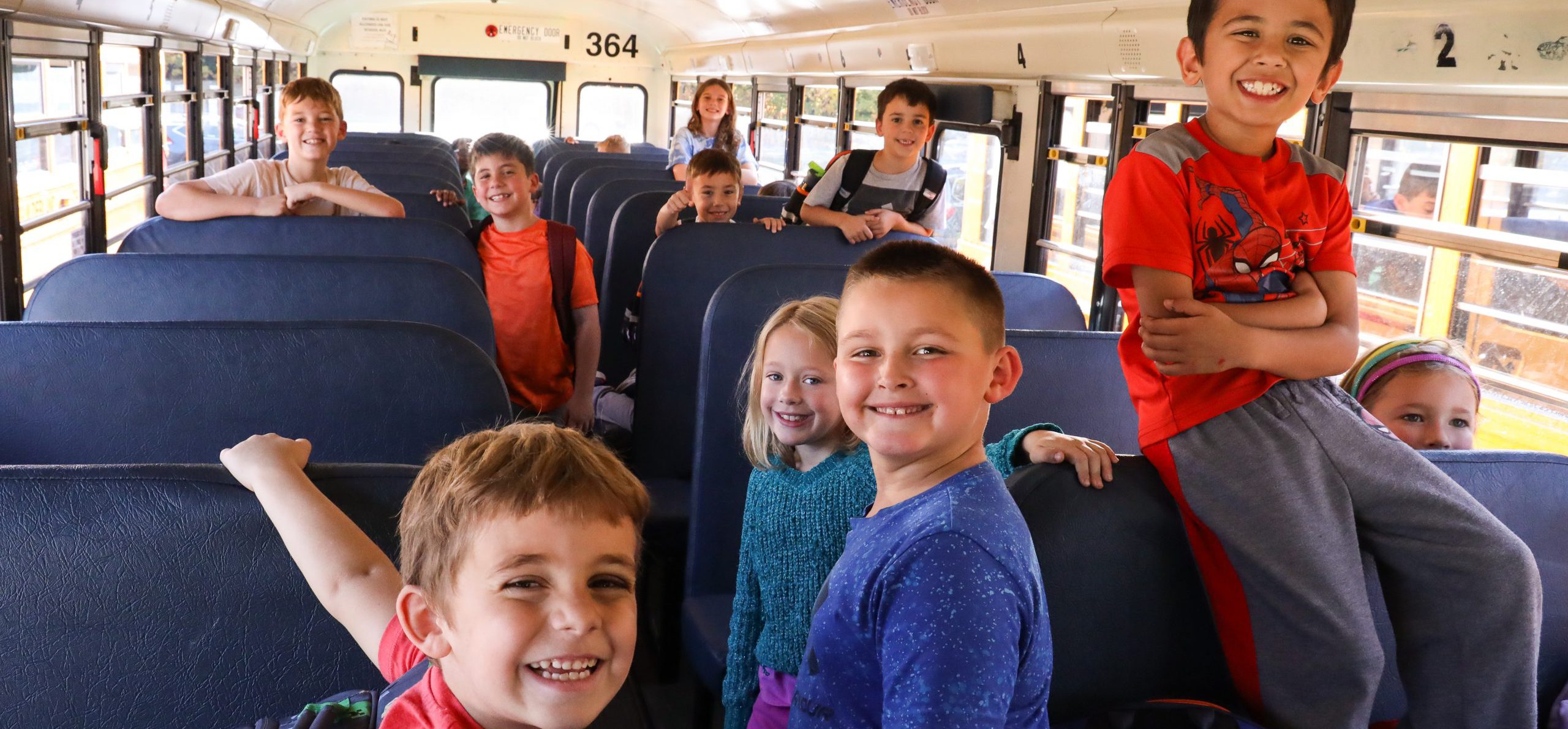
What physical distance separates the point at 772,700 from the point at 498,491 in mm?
868

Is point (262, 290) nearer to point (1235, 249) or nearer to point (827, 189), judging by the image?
point (1235, 249)

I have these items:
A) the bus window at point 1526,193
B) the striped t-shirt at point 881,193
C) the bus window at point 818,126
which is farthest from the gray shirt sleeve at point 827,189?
the bus window at point 818,126

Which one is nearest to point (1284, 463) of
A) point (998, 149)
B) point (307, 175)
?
point (307, 175)

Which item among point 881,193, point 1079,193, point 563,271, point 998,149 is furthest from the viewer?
point 998,149

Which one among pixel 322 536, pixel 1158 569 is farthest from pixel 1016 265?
pixel 322 536

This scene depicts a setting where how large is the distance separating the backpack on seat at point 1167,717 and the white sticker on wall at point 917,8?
193 inches

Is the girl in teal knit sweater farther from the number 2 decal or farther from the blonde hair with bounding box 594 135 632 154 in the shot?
the blonde hair with bounding box 594 135 632 154

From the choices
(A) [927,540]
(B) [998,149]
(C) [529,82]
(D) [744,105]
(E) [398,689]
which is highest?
(C) [529,82]

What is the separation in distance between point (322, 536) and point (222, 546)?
0.14 meters

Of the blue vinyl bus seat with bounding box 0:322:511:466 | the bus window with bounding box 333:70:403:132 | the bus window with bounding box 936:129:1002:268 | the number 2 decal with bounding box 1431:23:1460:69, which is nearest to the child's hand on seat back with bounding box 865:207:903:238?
the number 2 decal with bounding box 1431:23:1460:69

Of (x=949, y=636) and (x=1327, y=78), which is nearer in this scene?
(x=949, y=636)

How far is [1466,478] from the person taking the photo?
1852 millimetres

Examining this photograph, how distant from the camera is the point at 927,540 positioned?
4.14 feet

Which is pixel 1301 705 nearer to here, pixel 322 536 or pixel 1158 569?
pixel 1158 569
